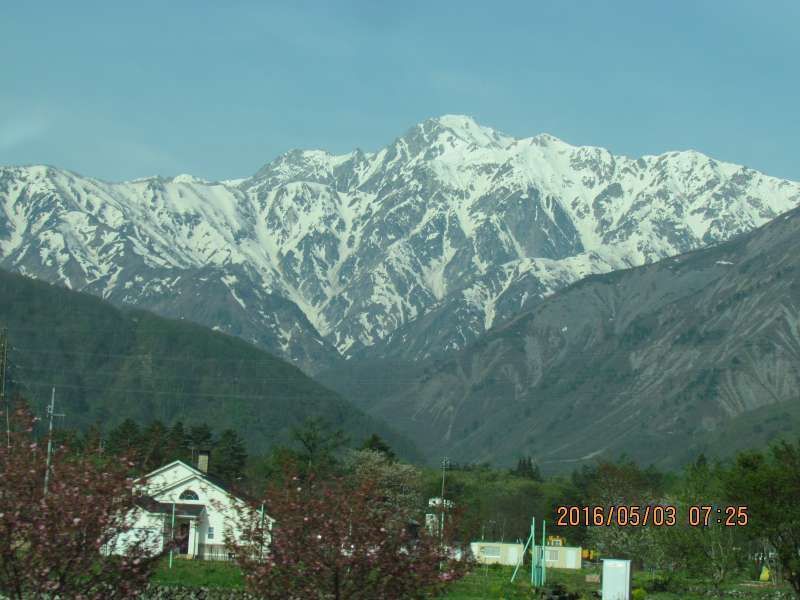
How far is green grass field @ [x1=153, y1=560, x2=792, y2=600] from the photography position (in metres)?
79.1

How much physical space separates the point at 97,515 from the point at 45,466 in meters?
2.00

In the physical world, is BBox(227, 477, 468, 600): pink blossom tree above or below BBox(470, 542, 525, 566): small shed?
above

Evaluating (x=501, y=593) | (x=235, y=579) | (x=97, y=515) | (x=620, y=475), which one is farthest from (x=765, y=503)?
(x=620, y=475)

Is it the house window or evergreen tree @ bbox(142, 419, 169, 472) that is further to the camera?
the house window

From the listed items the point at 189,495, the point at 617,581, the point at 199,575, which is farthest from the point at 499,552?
the point at 617,581

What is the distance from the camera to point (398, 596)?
1373 inches

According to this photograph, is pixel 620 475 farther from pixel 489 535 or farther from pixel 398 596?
pixel 398 596

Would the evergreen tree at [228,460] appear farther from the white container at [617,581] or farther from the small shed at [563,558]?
the white container at [617,581]

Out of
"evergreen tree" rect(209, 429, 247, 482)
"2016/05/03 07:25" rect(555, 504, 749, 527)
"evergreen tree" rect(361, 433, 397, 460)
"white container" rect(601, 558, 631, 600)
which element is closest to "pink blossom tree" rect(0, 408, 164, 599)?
"white container" rect(601, 558, 631, 600)

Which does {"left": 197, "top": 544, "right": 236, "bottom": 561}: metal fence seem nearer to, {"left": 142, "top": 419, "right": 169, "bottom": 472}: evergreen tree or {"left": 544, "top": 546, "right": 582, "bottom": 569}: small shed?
{"left": 142, "top": 419, "right": 169, "bottom": 472}: evergreen tree

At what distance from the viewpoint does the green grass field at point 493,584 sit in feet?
259

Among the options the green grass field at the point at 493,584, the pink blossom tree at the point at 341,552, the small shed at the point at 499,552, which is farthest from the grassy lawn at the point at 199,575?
the small shed at the point at 499,552

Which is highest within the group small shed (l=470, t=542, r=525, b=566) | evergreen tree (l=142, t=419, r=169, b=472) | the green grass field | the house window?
evergreen tree (l=142, t=419, r=169, b=472)

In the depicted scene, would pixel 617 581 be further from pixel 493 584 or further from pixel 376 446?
pixel 376 446
